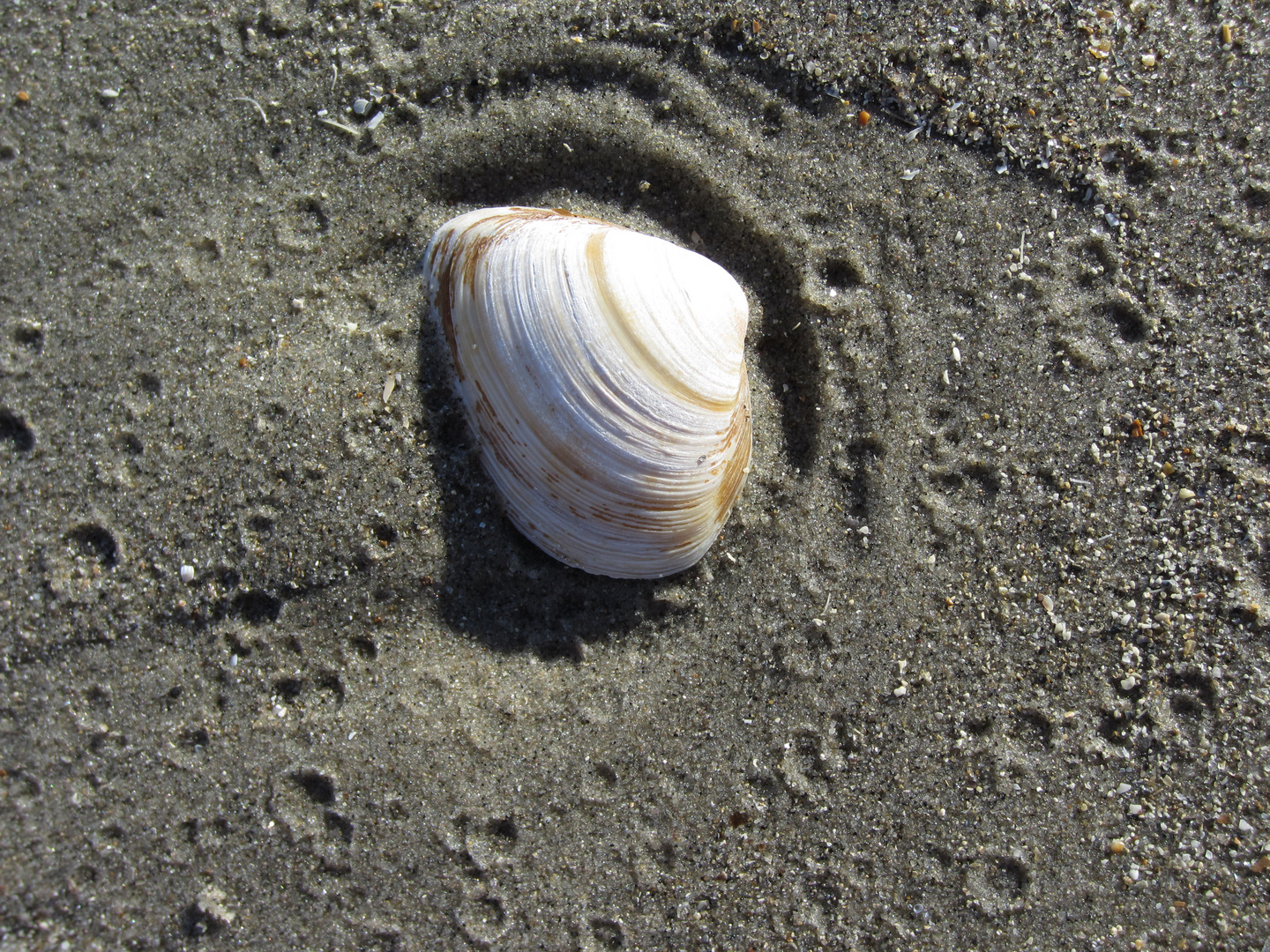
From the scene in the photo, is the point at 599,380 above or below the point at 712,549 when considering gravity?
above

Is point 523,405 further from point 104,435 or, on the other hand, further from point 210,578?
point 104,435

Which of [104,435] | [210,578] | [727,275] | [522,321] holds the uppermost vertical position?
[727,275]

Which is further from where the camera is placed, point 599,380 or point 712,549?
point 712,549

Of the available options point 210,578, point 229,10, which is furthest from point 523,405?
point 229,10
